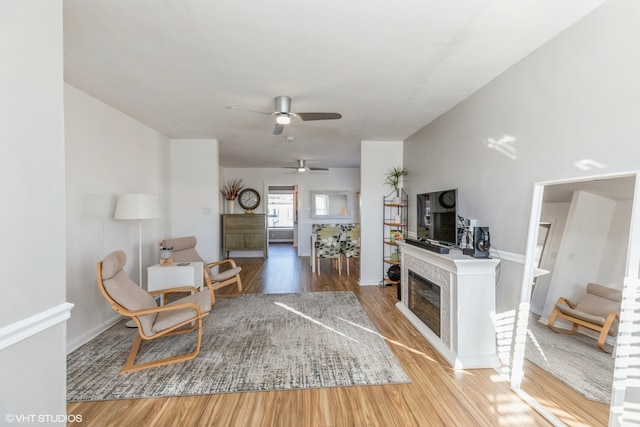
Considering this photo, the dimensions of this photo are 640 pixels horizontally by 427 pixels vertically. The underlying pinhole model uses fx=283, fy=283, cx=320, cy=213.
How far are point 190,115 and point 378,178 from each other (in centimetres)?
306

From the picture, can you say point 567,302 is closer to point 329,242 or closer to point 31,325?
point 31,325

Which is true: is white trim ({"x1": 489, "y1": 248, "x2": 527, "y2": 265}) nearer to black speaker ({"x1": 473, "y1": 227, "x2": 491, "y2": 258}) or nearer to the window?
black speaker ({"x1": 473, "y1": 227, "x2": 491, "y2": 258})

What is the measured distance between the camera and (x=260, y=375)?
2270 millimetres

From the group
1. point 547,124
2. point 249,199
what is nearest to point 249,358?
point 547,124

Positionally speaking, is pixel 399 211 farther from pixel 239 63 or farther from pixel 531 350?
pixel 239 63

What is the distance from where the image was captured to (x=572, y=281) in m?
1.78

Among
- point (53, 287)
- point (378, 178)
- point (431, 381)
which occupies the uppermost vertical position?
point (378, 178)

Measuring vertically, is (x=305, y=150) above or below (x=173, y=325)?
above

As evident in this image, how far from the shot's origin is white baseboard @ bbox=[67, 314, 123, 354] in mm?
2694

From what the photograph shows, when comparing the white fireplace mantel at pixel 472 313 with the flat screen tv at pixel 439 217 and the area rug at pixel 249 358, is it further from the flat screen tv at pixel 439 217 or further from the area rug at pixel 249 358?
the area rug at pixel 249 358

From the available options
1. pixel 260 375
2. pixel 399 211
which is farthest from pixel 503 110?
pixel 260 375

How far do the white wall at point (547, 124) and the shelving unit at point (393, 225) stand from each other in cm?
148

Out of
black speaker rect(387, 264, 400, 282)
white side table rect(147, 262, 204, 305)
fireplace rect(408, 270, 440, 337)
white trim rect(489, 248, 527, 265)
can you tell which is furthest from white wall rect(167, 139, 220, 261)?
white trim rect(489, 248, 527, 265)

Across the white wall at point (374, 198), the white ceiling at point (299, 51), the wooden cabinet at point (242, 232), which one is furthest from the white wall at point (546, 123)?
the wooden cabinet at point (242, 232)
